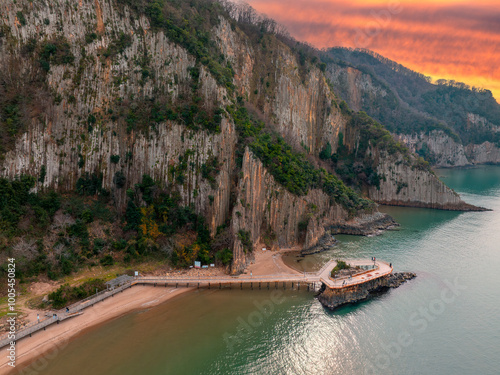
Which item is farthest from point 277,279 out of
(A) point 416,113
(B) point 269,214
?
(A) point 416,113

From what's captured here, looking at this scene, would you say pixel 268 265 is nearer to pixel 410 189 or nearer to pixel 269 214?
pixel 269 214

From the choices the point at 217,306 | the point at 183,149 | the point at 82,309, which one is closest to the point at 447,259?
the point at 217,306

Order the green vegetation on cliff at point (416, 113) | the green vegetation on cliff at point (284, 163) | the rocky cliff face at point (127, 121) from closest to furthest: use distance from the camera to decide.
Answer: the rocky cliff face at point (127, 121)
the green vegetation on cliff at point (284, 163)
the green vegetation on cliff at point (416, 113)

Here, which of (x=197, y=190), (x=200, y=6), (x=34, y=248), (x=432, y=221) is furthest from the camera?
(x=432, y=221)

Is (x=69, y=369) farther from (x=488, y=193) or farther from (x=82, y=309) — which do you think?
(x=488, y=193)

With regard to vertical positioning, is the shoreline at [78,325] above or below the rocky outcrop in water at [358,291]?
below

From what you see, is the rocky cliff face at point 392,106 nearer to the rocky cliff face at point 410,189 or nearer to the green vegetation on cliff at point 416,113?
the green vegetation on cliff at point 416,113

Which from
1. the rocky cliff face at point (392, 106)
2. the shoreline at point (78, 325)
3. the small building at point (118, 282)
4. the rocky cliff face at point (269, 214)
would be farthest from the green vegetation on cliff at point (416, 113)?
the shoreline at point (78, 325)

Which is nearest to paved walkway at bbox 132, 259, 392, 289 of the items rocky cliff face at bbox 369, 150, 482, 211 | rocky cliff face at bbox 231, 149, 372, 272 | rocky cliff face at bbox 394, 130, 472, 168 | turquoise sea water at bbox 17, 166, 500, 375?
turquoise sea water at bbox 17, 166, 500, 375
